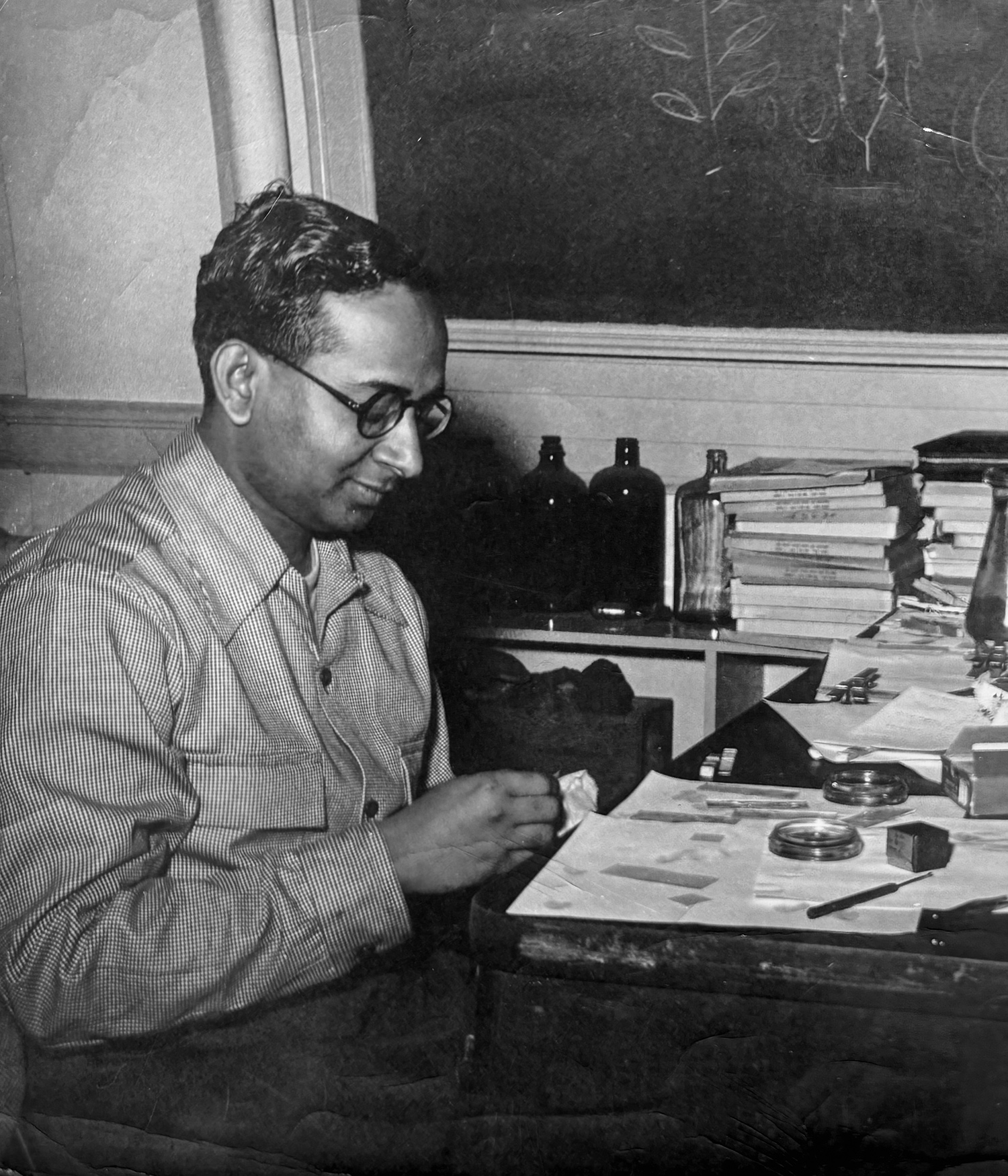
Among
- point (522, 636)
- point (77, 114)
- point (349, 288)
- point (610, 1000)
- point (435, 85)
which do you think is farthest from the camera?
point (522, 636)

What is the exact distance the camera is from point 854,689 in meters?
1.54

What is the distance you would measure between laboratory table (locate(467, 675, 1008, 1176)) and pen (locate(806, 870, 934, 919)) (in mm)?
33

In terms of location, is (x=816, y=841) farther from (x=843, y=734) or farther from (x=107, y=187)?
(x=107, y=187)

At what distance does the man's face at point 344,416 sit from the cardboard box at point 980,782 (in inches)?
25.7

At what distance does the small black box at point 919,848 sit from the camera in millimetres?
949

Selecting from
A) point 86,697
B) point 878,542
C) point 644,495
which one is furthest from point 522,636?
point 86,697

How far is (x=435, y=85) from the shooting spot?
251 centimetres

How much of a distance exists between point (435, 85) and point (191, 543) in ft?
5.38

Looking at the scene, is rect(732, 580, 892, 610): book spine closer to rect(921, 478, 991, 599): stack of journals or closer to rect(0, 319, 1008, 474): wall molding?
rect(921, 478, 991, 599): stack of journals

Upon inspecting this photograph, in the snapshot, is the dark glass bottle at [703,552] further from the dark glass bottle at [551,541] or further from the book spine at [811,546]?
the dark glass bottle at [551,541]

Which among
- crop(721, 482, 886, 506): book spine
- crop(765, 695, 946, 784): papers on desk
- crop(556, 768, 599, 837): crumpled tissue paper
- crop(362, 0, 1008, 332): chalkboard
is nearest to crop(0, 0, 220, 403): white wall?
crop(362, 0, 1008, 332): chalkboard

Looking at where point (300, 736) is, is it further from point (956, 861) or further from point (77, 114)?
point (77, 114)

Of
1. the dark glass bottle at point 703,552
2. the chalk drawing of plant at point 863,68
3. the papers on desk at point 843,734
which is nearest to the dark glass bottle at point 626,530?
the dark glass bottle at point 703,552

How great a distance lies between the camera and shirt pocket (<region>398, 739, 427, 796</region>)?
1.46 meters
